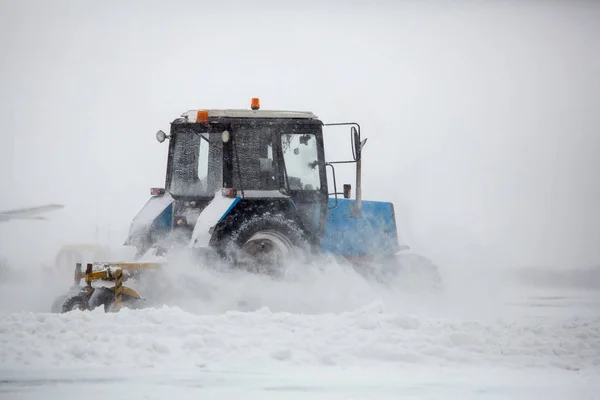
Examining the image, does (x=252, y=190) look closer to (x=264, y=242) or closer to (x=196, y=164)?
(x=264, y=242)

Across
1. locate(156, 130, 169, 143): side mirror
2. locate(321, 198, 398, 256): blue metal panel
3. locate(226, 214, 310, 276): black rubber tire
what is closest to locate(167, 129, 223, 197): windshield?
locate(156, 130, 169, 143): side mirror

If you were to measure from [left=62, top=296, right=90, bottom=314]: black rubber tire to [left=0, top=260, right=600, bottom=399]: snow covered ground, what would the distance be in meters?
0.64

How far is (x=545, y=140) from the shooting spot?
12.0m

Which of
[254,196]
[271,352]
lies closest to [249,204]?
[254,196]

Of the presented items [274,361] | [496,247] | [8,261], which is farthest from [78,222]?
[274,361]

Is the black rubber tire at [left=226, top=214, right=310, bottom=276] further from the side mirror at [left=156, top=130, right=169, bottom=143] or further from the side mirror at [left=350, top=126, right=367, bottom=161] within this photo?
the side mirror at [left=156, top=130, right=169, bottom=143]

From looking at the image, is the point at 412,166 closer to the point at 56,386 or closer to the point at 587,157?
the point at 587,157

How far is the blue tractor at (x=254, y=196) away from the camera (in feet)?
27.4

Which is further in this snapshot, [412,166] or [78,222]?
[78,222]

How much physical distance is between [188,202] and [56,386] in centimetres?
372

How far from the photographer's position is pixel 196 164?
8.93 m

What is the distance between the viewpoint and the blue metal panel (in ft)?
29.6

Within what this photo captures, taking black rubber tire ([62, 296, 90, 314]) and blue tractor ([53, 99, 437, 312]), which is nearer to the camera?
black rubber tire ([62, 296, 90, 314])

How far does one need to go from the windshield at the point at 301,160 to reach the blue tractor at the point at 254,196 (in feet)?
0.04
